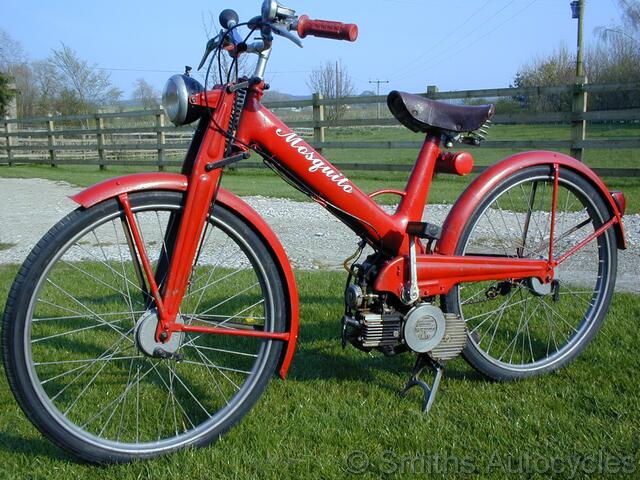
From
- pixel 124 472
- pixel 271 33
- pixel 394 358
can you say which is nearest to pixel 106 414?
pixel 124 472

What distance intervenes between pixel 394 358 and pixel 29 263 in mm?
1927

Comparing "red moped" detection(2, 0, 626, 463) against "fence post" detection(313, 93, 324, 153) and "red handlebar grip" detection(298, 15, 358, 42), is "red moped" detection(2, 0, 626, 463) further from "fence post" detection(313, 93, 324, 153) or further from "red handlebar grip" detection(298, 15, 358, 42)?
"fence post" detection(313, 93, 324, 153)

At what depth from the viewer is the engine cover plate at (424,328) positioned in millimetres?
2748

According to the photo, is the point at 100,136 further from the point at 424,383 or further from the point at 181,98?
the point at 424,383

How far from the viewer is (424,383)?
2.78 m

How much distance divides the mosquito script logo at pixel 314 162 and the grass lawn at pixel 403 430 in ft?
3.16

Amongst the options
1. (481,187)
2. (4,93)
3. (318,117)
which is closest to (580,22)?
(318,117)

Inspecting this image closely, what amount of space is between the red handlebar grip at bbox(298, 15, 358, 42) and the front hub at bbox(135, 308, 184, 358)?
118 cm

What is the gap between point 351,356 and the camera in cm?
338

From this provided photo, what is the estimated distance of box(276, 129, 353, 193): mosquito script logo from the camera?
2.56 m

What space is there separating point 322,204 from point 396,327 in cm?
61

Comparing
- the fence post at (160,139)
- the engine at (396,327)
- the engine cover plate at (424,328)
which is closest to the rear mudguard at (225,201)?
the engine at (396,327)

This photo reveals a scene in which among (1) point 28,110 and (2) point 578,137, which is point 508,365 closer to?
(2) point 578,137

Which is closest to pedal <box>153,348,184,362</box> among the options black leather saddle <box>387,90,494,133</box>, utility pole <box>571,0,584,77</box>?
black leather saddle <box>387,90,494,133</box>
